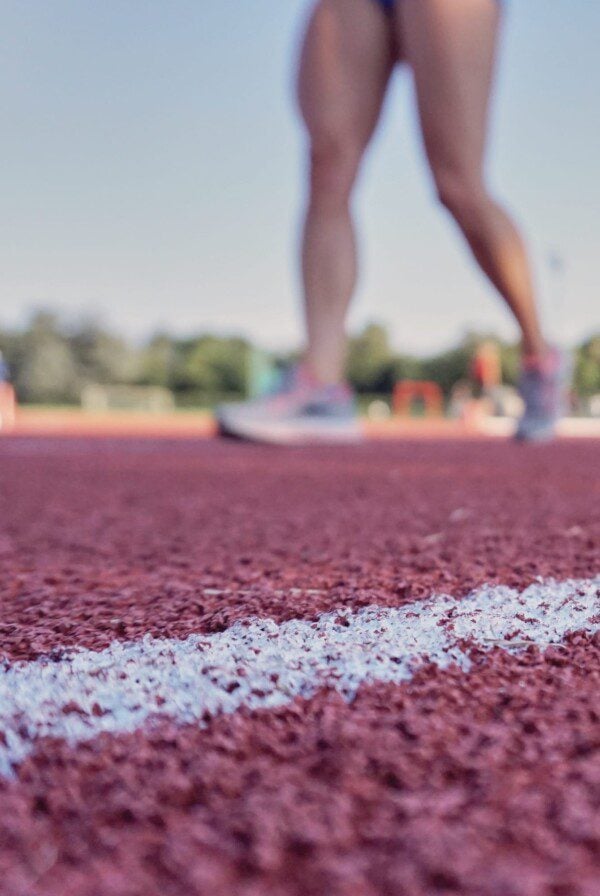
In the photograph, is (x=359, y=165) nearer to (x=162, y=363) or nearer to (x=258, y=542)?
(x=258, y=542)

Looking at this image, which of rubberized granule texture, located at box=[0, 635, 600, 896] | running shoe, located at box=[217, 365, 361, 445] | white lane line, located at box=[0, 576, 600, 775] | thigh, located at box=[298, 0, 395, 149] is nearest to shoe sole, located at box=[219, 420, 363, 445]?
running shoe, located at box=[217, 365, 361, 445]

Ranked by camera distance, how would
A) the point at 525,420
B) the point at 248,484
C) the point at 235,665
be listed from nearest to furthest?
the point at 235,665
the point at 248,484
the point at 525,420

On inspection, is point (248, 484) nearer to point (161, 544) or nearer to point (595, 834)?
point (161, 544)

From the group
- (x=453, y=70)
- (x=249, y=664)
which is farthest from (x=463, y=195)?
(x=249, y=664)

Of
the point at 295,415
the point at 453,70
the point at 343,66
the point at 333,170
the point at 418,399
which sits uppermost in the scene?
the point at 343,66

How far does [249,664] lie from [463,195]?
8.25ft

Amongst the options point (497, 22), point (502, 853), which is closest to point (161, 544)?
point (502, 853)

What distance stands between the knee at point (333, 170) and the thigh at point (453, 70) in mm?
295

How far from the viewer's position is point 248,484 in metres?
2.05

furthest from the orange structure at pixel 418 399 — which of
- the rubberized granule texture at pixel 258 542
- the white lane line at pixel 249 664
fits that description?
the white lane line at pixel 249 664

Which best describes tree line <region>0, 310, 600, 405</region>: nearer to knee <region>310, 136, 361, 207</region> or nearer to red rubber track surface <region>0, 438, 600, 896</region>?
knee <region>310, 136, 361, 207</region>

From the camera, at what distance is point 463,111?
9.23 feet

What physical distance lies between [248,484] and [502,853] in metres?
1.69

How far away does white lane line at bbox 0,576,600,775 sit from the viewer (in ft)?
1.70
